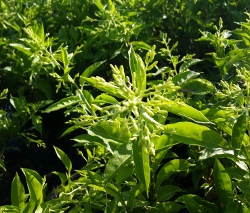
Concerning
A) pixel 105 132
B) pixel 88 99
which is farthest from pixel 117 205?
pixel 88 99

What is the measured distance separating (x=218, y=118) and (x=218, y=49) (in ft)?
2.13

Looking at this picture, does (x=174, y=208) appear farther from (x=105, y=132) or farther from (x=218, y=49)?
(x=218, y=49)

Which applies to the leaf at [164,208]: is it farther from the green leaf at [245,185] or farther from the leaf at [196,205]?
the green leaf at [245,185]

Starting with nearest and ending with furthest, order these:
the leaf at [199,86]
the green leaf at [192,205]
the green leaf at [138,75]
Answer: the green leaf at [138,75]
the green leaf at [192,205]
the leaf at [199,86]

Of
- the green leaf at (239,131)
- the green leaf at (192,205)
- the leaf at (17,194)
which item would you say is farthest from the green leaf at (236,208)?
the leaf at (17,194)

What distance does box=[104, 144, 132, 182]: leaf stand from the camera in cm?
142

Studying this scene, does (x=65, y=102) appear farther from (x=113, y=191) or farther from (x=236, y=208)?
(x=236, y=208)

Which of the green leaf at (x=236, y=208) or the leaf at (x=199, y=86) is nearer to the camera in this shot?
the green leaf at (x=236, y=208)

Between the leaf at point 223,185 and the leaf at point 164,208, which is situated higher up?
the leaf at point 223,185

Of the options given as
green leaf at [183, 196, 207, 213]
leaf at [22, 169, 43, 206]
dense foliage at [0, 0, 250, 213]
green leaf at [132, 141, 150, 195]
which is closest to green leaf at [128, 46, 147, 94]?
dense foliage at [0, 0, 250, 213]

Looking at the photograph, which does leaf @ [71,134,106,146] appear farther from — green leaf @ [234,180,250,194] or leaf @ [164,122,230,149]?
green leaf @ [234,180,250,194]

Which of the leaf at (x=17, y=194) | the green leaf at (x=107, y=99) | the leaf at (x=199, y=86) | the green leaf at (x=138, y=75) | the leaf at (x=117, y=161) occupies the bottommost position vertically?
the leaf at (x=17, y=194)

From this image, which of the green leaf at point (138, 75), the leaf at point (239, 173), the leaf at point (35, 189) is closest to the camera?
the green leaf at point (138, 75)

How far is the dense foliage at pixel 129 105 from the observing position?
1.40 meters
